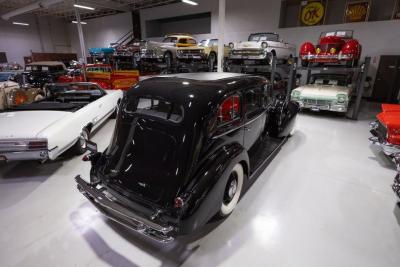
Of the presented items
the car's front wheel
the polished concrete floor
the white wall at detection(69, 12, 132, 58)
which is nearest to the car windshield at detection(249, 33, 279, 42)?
the polished concrete floor

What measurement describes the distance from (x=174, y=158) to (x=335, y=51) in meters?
7.38

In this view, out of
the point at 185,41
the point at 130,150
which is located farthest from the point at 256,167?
the point at 185,41

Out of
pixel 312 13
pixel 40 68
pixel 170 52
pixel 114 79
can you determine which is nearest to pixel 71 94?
pixel 114 79

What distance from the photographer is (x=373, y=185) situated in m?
3.13

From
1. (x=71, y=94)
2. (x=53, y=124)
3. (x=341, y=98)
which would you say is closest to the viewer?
(x=53, y=124)

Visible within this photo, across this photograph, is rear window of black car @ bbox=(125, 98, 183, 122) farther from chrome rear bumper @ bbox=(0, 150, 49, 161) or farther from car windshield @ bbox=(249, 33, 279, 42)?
car windshield @ bbox=(249, 33, 279, 42)

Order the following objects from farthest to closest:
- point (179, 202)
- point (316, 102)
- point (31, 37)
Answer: point (31, 37), point (316, 102), point (179, 202)

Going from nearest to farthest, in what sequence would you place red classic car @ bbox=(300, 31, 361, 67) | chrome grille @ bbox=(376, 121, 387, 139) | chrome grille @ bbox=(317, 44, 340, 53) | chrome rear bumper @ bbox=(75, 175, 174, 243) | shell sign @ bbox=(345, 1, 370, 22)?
chrome rear bumper @ bbox=(75, 175, 174, 243) < chrome grille @ bbox=(376, 121, 387, 139) < red classic car @ bbox=(300, 31, 361, 67) < chrome grille @ bbox=(317, 44, 340, 53) < shell sign @ bbox=(345, 1, 370, 22)

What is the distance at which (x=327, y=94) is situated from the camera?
6.16m

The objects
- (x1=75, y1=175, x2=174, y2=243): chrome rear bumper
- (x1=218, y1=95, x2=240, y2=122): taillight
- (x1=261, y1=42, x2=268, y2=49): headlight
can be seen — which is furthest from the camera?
(x1=261, y1=42, x2=268, y2=49): headlight

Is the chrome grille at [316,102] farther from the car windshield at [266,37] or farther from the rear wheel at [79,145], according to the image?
the rear wheel at [79,145]

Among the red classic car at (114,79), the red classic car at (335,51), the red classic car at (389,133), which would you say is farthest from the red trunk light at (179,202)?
the red classic car at (335,51)

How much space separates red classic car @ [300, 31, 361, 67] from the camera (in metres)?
6.75

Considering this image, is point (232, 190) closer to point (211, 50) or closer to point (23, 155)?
point (23, 155)
